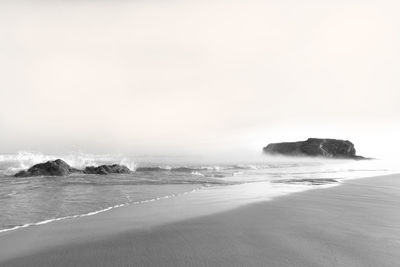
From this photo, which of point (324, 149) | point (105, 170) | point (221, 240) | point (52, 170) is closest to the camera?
point (221, 240)

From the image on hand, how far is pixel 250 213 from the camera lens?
7.13 m

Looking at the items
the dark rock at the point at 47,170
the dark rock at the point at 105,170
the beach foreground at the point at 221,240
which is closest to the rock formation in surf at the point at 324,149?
the dark rock at the point at 105,170

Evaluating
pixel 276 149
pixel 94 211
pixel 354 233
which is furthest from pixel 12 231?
pixel 276 149

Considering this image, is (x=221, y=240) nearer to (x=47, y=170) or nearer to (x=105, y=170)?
(x=105, y=170)

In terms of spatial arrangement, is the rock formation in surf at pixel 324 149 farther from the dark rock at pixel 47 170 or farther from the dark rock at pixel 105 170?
the dark rock at pixel 47 170

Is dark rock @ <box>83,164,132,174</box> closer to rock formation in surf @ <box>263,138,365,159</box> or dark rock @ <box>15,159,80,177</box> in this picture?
dark rock @ <box>15,159,80,177</box>

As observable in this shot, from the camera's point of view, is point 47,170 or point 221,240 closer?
point 221,240

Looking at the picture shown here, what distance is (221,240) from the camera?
4820 mm

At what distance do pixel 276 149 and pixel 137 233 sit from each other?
13888 centimetres

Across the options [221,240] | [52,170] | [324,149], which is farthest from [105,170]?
[324,149]

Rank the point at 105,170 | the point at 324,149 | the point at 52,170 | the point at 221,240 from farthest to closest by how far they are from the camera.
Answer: the point at 324,149 → the point at 105,170 → the point at 52,170 → the point at 221,240

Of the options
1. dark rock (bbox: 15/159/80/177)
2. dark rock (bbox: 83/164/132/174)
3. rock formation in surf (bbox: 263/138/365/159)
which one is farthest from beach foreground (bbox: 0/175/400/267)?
rock formation in surf (bbox: 263/138/365/159)

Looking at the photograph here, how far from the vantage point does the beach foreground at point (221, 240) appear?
12.9 feet

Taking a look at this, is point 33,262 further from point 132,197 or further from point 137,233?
point 132,197
